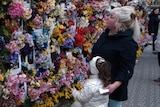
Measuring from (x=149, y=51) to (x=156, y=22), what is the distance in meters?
2.35

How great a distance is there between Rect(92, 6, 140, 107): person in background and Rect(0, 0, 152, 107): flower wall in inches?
31.5

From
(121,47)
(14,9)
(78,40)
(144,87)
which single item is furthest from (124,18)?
(144,87)

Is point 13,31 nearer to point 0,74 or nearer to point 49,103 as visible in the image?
point 0,74

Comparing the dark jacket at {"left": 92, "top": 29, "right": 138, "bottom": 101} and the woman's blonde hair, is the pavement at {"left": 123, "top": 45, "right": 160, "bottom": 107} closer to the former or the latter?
the dark jacket at {"left": 92, "top": 29, "right": 138, "bottom": 101}

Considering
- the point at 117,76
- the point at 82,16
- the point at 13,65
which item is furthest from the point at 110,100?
the point at 82,16

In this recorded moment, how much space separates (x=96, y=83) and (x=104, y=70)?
0.14 m

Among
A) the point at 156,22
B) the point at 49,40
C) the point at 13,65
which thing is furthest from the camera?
the point at 156,22

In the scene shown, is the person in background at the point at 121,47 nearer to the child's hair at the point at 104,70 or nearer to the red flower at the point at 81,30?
the child's hair at the point at 104,70

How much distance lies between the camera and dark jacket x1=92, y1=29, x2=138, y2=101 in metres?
3.44

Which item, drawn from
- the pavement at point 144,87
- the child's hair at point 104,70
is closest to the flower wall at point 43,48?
the pavement at point 144,87

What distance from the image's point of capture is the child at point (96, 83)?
3379mm

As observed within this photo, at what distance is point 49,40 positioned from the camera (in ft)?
14.3

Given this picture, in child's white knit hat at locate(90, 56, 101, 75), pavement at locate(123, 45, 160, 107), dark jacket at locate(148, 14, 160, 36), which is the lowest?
pavement at locate(123, 45, 160, 107)

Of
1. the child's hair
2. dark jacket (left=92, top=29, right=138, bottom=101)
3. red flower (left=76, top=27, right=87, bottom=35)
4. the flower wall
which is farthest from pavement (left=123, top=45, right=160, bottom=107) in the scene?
the child's hair
